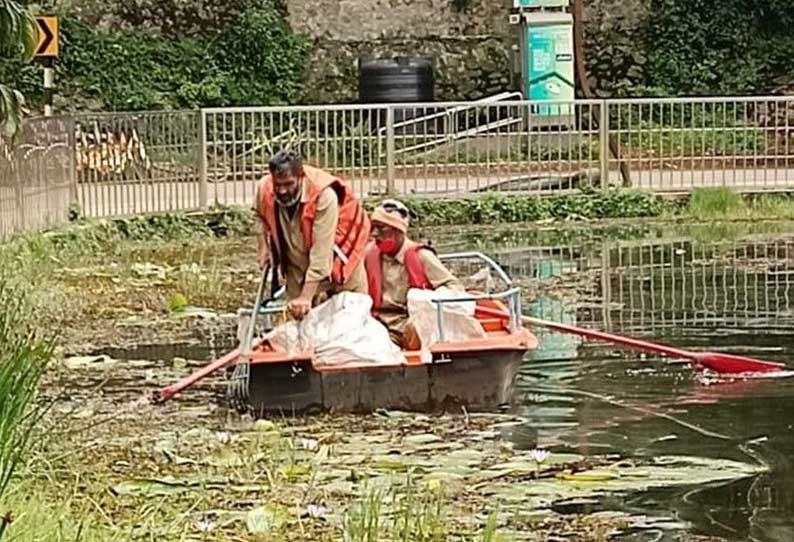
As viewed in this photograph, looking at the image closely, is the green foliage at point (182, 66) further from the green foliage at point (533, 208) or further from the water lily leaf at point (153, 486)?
the water lily leaf at point (153, 486)

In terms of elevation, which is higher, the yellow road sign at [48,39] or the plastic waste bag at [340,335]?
the yellow road sign at [48,39]

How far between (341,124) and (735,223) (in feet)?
15.4

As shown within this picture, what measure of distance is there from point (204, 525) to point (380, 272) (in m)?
3.90

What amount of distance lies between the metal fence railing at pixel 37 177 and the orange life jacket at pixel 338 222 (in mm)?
6064

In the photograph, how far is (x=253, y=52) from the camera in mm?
29812

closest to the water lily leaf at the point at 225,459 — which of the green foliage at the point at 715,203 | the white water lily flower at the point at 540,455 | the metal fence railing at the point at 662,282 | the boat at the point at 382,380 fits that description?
the boat at the point at 382,380

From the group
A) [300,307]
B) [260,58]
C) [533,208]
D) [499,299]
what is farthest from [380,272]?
[260,58]

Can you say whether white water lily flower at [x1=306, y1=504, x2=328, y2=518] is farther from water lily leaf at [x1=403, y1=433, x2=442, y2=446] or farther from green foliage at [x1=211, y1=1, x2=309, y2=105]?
green foliage at [x1=211, y1=1, x2=309, y2=105]

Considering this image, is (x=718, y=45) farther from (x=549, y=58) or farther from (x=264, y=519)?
(x=264, y=519)

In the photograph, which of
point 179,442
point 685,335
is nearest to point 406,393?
point 179,442

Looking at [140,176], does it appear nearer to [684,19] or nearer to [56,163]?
[56,163]

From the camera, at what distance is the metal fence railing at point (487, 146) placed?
21297 mm

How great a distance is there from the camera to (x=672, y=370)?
11.7m

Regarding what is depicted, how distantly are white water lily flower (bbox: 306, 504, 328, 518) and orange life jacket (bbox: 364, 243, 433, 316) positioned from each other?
3.28 meters
